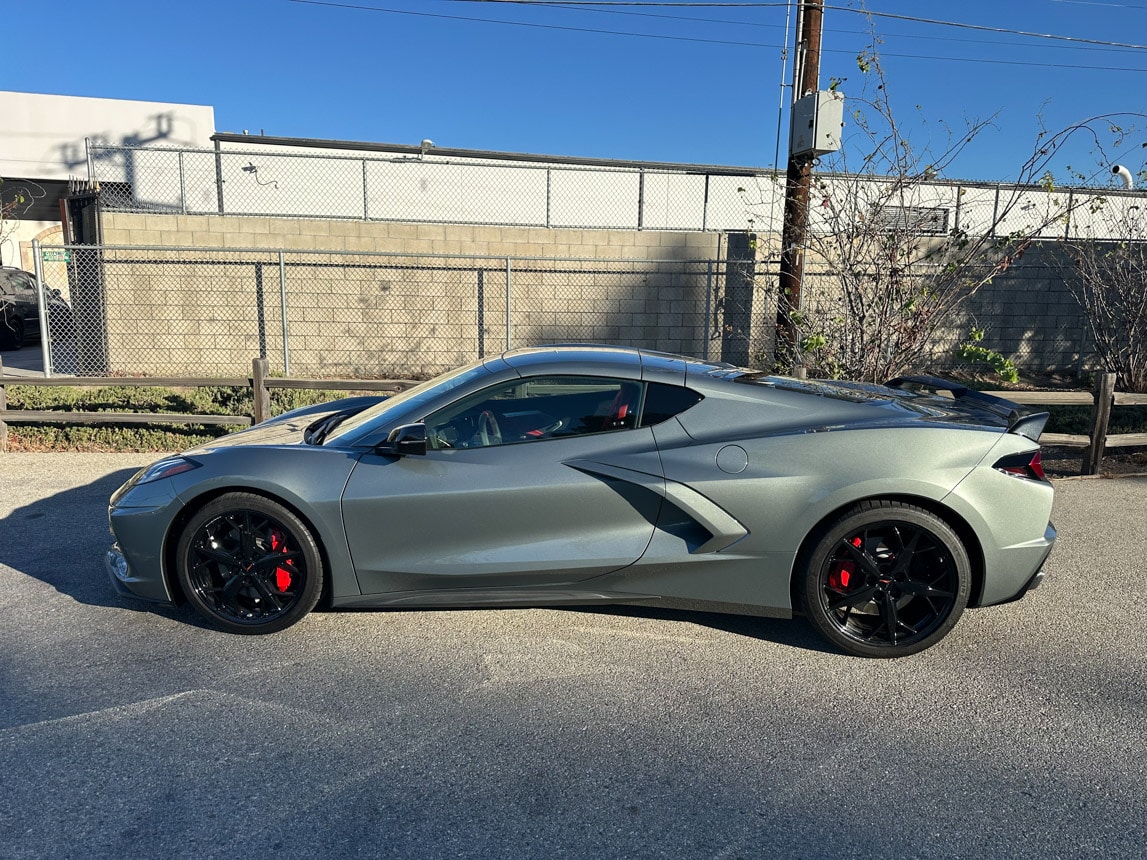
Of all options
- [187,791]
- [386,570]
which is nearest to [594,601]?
[386,570]

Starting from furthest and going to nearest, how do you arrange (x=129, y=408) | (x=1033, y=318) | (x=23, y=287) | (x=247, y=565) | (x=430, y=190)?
(x=23, y=287)
(x=430, y=190)
(x=1033, y=318)
(x=129, y=408)
(x=247, y=565)

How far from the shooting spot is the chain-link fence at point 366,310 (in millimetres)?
12023

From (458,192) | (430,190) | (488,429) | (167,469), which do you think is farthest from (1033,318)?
(167,469)

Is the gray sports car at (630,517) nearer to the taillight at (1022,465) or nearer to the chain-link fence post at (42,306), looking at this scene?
the taillight at (1022,465)

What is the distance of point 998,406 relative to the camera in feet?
14.8

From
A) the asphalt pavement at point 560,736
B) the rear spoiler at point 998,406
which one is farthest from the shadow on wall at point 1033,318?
the asphalt pavement at point 560,736

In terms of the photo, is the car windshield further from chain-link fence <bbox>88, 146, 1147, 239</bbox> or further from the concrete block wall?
chain-link fence <bbox>88, 146, 1147, 239</bbox>

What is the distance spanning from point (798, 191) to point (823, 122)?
0.79 m

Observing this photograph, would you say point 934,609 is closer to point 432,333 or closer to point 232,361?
point 432,333

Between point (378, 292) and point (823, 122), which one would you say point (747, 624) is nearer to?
point (823, 122)

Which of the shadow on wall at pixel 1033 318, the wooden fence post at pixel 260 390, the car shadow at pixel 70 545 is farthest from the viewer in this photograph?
the shadow on wall at pixel 1033 318

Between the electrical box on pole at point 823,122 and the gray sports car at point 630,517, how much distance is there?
5143 mm

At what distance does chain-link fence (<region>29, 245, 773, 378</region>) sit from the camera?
12023 millimetres

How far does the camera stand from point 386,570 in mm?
3828
